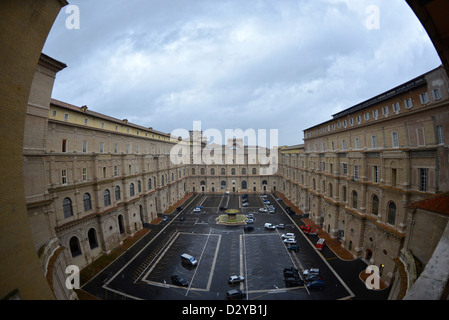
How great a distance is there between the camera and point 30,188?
17531 mm

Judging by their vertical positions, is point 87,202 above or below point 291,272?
above

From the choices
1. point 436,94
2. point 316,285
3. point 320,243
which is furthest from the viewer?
point 320,243

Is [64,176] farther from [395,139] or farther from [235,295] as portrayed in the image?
[395,139]

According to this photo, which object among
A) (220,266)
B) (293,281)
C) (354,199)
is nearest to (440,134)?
(354,199)

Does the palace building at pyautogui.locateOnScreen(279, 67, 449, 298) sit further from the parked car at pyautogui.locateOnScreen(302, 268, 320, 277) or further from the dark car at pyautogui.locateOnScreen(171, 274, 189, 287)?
the dark car at pyautogui.locateOnScreen(171, 274, 189, 287)

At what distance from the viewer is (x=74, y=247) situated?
85.1 ft

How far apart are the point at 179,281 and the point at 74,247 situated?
1454 cm

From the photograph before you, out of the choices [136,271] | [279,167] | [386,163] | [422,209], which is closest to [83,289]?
[136,271]

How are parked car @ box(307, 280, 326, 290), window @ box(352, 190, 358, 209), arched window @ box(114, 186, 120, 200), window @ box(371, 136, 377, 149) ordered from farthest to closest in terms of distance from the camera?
1. arched window @ box(114, 186, 120, 200)
2. window @ box(352, 190, 358, 209)
3. window @ box(371, 136, 377, 149)
4. parked car @ box(307, 280, 326, 290)

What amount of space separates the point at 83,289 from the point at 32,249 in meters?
20.1

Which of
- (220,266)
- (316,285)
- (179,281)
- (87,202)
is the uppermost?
(87,202)

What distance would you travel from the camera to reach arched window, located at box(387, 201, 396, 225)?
73.0ft

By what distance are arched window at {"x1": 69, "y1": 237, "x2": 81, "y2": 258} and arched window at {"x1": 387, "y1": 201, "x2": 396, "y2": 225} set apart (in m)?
37.5

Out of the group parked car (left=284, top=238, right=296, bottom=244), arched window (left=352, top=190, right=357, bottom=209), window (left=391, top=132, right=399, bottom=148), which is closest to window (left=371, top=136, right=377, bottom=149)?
window (left=391, top=132, right=399, bottom=148)
